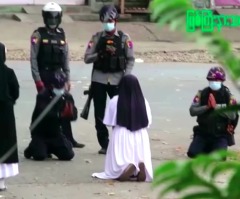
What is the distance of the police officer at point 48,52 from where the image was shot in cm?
884

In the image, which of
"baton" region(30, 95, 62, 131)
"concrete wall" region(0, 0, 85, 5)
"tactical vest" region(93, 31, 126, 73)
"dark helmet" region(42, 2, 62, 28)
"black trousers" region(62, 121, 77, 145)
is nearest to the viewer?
"baton" region(30, 95, 62, 131)

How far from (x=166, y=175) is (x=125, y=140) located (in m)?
6.57

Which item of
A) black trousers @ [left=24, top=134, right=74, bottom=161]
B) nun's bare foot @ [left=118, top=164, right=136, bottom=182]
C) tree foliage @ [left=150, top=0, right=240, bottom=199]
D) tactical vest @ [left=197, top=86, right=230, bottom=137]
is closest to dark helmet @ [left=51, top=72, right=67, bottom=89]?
black trousers @ [left=24, top=134, right=74, bottom=161]

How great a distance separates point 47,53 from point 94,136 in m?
1.63

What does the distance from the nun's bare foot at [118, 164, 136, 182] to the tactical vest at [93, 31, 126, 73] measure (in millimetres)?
1369

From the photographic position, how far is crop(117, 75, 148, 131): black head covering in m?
7.91

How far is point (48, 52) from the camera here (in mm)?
8820

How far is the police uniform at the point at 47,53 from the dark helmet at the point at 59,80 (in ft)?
0.29

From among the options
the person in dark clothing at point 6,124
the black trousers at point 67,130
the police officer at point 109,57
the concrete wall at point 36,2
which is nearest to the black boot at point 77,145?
the black trousers at point 67,130

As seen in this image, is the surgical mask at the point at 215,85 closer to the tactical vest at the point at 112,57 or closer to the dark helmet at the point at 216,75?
the dark helmet at the point at 216,75

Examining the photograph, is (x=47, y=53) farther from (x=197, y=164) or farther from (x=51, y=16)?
(x=197, y=164)

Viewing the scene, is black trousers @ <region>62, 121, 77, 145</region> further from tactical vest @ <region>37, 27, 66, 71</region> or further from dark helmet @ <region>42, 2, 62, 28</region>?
dark helmet @ <region>42, 2, 62, 28</region>

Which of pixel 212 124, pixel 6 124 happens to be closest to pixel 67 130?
pixel 212 124

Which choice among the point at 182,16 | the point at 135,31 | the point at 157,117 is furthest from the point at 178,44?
the point at 182,16
